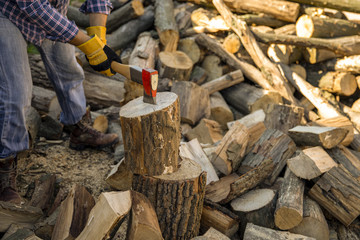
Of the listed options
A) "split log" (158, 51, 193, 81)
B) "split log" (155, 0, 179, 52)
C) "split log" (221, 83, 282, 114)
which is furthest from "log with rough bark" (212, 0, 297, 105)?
"split log" (158, 51, 193, 81)

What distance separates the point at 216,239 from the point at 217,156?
2.79 feet

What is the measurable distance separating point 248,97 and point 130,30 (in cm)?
221

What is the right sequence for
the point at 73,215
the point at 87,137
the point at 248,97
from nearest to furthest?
the point at 73,215 → the point at 87,137 → the point at 248,97

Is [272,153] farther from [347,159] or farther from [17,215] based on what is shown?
[17,215]

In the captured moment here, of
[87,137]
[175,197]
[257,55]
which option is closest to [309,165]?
[175,197]

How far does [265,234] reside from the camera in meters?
2.22

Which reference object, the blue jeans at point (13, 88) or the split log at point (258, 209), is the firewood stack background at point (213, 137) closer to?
the split log at point (258, 209)

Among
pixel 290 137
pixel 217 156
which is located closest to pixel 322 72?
pixel 290 137

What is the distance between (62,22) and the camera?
235 centimetres

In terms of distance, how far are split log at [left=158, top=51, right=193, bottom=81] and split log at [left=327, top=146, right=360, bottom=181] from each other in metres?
2.14

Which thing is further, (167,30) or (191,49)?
(191,49)

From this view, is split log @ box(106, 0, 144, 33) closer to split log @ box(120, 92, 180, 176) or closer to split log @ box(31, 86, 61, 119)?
split log @ box(31, 86, 61, 119)

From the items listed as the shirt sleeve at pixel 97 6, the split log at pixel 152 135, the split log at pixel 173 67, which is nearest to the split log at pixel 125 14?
the split log at pixel 173 67

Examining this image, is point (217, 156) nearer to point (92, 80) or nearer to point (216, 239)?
point (216, 239)
